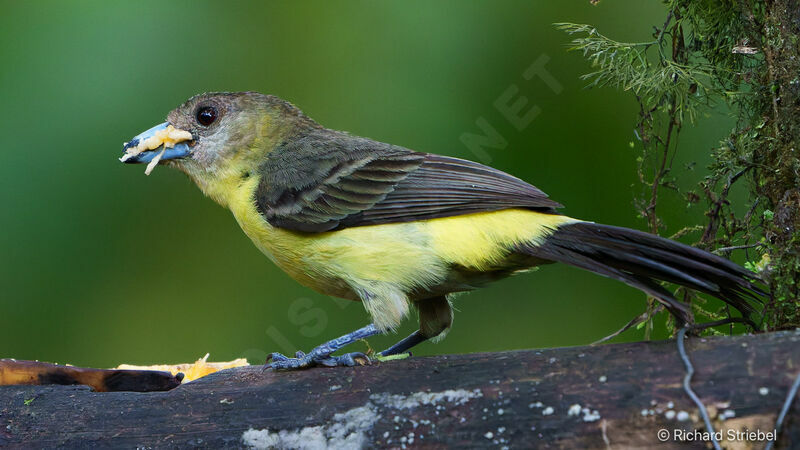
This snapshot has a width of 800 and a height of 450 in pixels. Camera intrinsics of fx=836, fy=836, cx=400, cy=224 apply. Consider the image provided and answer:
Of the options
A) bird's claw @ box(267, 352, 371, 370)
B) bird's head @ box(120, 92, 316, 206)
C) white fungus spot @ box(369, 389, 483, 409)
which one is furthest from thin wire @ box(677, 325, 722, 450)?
bird's head @ box(120, 92, 316, 206)

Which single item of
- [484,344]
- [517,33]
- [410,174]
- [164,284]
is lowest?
[484,344]

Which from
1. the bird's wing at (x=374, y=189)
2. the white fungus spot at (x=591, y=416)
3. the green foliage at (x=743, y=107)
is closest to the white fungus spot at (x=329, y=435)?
the white fungus spot at (x=591, y=416)

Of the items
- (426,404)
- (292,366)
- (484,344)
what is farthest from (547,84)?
(426,404)

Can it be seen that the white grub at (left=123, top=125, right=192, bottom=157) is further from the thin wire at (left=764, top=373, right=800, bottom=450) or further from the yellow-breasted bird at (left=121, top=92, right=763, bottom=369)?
the thin wire at (left=764, top=373, right=800, bottom=450)

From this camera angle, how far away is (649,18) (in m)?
4.61

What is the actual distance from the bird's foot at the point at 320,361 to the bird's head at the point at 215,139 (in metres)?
1.11

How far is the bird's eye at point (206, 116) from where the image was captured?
4.04 metres

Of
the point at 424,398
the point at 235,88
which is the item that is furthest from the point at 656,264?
the point at 235,88

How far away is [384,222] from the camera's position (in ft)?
11.2

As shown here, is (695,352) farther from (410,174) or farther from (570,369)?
(410,174)

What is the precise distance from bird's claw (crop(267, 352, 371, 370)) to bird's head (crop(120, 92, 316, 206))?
3.65 ft

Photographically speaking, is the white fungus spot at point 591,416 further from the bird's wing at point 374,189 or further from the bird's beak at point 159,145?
the bird's beak at point 159,145

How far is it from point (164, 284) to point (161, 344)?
0.40 m

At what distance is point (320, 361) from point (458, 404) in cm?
81
